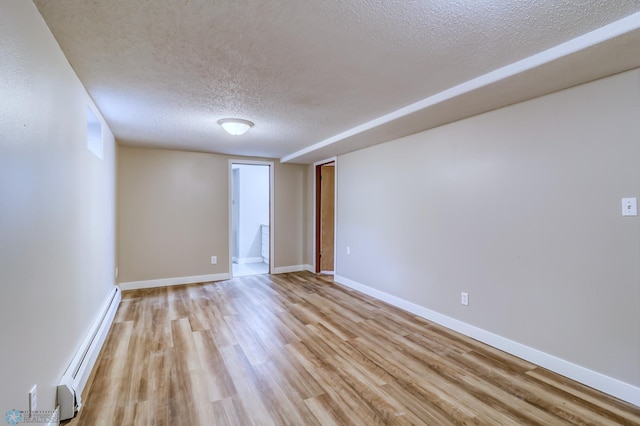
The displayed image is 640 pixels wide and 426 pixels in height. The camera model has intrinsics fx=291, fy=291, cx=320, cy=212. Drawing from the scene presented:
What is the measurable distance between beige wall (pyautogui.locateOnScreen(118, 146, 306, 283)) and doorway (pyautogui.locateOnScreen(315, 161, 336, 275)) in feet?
5.76

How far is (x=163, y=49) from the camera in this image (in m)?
1.84

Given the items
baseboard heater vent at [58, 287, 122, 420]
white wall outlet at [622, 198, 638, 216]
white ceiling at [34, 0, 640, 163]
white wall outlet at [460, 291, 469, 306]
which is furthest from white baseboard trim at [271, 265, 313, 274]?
white wall outlet at [622, 198, 638, 216]

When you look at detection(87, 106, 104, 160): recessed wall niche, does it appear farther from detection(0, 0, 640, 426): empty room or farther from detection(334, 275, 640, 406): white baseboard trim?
detection(334, 275, 640, 406): white baseboard trim

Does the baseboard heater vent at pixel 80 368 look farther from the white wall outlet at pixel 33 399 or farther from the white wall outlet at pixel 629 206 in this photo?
the white wall outlet at pixel 629 206

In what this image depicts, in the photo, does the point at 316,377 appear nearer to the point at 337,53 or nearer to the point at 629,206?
the point at 337,53

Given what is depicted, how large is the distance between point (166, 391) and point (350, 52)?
8.67 feet

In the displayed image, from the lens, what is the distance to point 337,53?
1.90 meters

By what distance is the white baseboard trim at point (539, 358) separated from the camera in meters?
1.97

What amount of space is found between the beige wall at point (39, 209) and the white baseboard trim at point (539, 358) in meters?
3.27

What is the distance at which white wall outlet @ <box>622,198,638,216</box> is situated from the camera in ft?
6.39

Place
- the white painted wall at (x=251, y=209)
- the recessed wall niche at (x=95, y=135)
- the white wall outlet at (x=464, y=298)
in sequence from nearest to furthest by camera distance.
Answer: the recessed wall niche at (x=95, y=135), the white wall outlet at (x=464, y=298), the white painted wall at (x=251, y=209)

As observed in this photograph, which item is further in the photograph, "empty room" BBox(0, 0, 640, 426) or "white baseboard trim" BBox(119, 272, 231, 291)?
"white baseboard trim" BBox(119, 272, 231, 291)

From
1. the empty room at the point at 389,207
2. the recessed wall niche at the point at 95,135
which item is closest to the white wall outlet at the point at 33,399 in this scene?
the empty room at the point at 389,207

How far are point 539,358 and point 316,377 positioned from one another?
72.8 inches
